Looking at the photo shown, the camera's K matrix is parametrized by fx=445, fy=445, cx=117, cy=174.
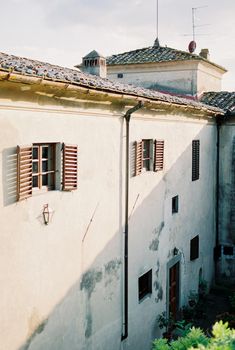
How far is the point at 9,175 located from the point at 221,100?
12942mm

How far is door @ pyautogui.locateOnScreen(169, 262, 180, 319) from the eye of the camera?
13609 mm

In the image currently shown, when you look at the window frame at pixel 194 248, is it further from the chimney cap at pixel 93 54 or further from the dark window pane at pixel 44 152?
the dark window pane at pixel 44 152

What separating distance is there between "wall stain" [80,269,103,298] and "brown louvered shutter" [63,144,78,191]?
1.88 m

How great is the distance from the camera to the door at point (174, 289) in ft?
44.7

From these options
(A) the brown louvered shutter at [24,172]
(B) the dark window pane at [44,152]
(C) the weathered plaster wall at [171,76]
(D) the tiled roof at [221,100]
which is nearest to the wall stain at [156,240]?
(B) the dark window pane at [44,152]

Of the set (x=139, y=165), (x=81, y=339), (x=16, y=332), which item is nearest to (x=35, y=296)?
(x=16, y=332)

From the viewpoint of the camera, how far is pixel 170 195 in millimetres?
13242

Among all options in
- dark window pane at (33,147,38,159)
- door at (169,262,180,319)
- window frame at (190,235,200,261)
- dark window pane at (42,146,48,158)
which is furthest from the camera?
window frame at (190,235,200,261)

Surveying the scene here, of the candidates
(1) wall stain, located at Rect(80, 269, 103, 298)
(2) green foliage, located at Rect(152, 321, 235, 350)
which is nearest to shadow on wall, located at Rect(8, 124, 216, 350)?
(1) wall stain, located at Rect(80, 269, 103, 298)

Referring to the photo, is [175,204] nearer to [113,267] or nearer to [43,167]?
[113,267]

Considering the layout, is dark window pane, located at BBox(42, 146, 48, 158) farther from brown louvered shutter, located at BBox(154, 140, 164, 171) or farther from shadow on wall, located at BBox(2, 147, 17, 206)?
brown louvered shutter, located at BBox(154, 140, 164, 171)

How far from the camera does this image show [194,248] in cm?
1533

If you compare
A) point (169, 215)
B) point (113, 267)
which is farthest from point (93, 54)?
point (113, 267)

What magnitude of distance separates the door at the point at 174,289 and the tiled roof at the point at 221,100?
6.37 m
